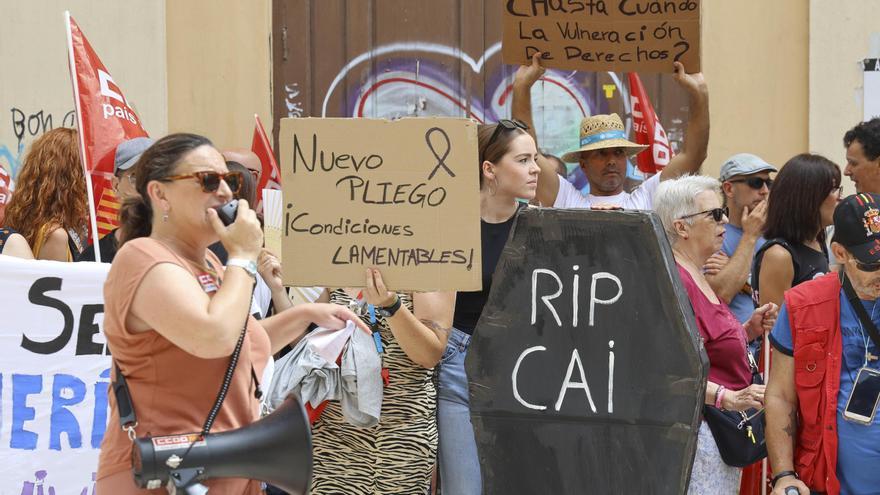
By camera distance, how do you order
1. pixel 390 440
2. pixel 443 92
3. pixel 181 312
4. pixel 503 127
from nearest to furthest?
pixel 181 312, pixel 390 440, pixel 503 127, pixel 443 92

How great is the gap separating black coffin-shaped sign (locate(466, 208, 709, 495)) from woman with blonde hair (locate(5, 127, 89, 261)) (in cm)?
265

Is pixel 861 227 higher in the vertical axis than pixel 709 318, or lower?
higher

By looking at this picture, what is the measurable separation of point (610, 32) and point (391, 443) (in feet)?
7.58

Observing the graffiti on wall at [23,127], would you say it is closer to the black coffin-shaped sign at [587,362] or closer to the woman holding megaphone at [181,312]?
the woman holding megaphone at [181,312]

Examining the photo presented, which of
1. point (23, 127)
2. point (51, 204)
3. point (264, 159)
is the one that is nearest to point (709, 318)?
point (51, 204)

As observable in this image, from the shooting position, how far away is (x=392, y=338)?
14.9 feet

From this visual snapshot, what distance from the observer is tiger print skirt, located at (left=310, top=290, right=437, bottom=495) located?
177 inches

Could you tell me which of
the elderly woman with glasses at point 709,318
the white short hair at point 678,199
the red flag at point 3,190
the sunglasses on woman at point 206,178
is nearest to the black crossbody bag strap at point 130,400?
the sunglasses on woman at point 206,178

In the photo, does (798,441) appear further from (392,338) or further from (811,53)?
(811,53)

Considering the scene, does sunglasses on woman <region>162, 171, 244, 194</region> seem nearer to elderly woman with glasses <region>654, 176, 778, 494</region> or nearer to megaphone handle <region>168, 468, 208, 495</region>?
megaphone handle <region>168, 468, 208, 495</region>

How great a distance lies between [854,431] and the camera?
12.8 ft

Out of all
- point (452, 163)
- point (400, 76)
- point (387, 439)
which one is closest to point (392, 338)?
point (387, 439)

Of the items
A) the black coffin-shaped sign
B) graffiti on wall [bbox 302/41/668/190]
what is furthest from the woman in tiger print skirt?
graffiti on wall [bbox 302/41/668/190]

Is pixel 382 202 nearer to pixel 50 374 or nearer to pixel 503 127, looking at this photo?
pixel 503 127
